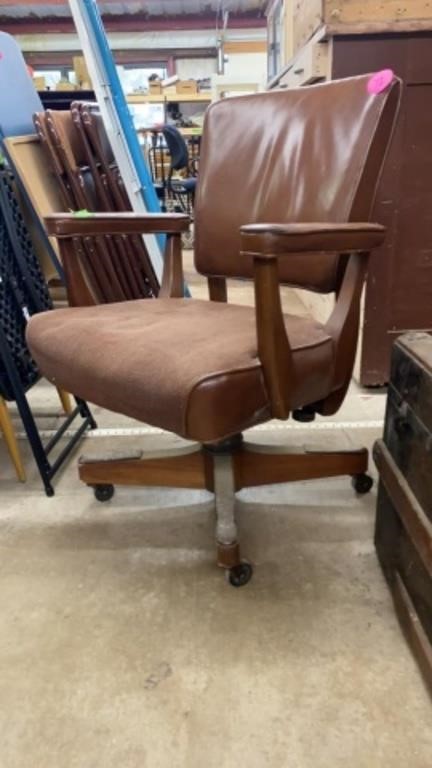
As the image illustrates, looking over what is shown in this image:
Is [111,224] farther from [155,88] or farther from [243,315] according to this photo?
[155,88]

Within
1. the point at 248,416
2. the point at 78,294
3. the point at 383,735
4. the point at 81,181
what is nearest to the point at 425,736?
the point at 383,735

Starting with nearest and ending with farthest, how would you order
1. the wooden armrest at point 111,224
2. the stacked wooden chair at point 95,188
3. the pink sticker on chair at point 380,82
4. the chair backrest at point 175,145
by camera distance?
the pink sticker on chair at point 380,82
the wooden armrest at point 111,224
the stacked wooden chair at point 95,188
the chair backrest at point 175,145

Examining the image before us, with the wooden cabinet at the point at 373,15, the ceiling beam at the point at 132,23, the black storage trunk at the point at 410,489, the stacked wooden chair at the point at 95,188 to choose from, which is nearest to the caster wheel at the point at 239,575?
the black storage trunk at the point at 410,489

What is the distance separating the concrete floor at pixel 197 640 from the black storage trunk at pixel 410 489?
84 mm

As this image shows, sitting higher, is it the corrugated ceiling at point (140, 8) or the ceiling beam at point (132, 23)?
the corrugated ceiling at point (140, 8)

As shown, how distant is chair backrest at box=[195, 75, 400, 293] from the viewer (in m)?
1.03

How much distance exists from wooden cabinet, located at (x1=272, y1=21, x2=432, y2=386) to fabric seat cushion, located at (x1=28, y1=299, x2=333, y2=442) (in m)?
0.81

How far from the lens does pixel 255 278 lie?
31.6 inches

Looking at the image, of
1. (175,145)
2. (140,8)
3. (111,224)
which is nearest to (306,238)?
(111,224)

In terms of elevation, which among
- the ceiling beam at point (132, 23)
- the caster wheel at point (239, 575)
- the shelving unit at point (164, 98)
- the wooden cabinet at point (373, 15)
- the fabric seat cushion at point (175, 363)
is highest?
the ceiling beam at point (132, 23)

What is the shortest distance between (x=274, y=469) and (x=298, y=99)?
825 mm

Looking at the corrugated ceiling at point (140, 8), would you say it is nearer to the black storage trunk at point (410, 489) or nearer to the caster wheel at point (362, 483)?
the caster wheel at point (362, 483)

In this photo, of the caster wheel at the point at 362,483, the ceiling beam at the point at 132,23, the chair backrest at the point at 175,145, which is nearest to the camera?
the caster wheel at the point at 362,483

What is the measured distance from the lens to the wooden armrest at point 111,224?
1.14 metres
